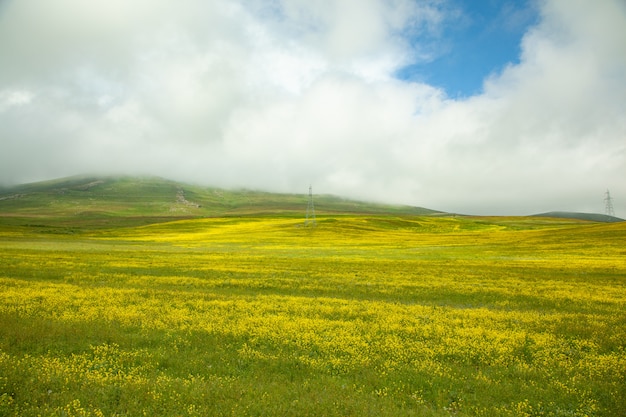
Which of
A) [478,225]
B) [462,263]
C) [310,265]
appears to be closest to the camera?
[310,265]

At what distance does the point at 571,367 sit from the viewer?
531 inches

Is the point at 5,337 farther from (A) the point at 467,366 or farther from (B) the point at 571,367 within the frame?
(B) the point at 571,367

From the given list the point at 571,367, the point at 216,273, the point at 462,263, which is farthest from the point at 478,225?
the point at 571,367

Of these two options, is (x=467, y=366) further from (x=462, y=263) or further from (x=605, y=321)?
(x=462, y=263)

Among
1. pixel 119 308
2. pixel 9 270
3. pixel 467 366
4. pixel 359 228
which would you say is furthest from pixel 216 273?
pixel 359 228

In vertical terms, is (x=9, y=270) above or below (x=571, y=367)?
below

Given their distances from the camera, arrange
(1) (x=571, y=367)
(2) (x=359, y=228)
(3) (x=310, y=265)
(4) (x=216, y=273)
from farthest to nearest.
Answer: (2) (x=359, y=228) → (3) (x=310, y=265) → (4) (x=216, y=273) → (1) (x=571, y=367)

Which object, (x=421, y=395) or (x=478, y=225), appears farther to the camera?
(x=478, y=225)

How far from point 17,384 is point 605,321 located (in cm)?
2617

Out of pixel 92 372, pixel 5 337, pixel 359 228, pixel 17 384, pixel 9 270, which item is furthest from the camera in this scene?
pixel 359 228

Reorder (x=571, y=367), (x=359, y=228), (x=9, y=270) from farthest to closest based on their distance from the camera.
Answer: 1. (x=359, y=228)
2. (x=9, y=270)
3. (x=571, y=367)

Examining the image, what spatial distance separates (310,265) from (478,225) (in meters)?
127

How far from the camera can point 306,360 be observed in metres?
13.8

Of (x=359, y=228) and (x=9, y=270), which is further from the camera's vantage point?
(x=359, y=228)
